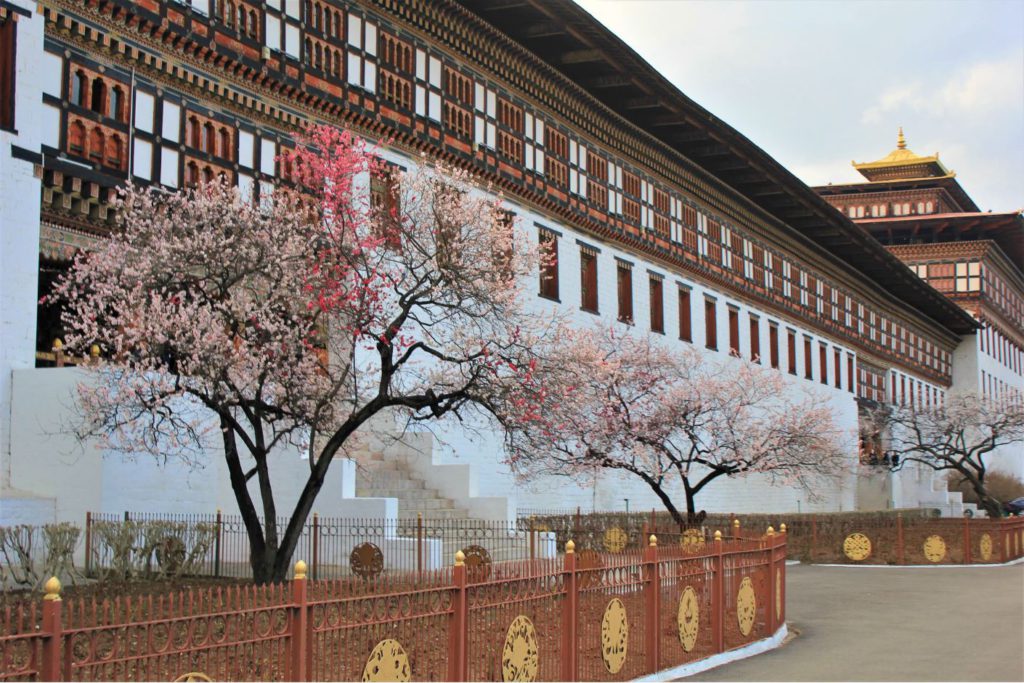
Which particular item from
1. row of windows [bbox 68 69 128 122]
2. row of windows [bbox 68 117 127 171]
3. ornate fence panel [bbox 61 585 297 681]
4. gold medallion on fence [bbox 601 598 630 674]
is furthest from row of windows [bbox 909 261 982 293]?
ornate fence panel [bbox 61 585 297 681]

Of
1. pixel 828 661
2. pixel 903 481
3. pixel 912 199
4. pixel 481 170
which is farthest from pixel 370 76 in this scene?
pixel 912 199

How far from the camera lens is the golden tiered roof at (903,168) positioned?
86000 millimetres

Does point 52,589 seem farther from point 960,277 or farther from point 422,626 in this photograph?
point 960,277

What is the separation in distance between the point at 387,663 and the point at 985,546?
87.2 ft

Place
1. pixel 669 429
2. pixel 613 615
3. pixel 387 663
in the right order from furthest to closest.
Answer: pixel 669 429
pixel 613 615
pixel 387 663

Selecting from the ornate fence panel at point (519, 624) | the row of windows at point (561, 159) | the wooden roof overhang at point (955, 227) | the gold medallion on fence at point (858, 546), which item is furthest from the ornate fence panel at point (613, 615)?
the wooden roof overhang at point (955, 227)

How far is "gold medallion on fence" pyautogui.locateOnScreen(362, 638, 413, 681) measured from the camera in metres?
7.81

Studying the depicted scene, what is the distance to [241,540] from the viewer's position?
66.3 feet

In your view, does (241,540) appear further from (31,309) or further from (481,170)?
(481,170)

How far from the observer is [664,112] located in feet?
128

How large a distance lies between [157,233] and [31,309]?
13.5ft

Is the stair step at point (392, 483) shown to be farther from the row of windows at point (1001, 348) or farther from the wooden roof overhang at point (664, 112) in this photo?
the row of windows at point (1001, 348)

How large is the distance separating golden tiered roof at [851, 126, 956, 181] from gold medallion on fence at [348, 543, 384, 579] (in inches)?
2958

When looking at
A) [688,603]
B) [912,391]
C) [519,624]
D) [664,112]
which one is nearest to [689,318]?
[664,112]
